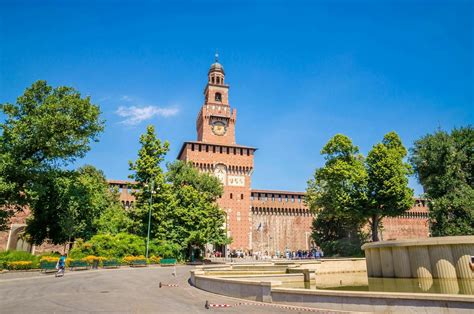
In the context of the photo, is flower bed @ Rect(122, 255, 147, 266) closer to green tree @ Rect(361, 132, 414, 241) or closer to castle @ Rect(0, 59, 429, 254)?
green tree @ Rect(361, 132, 414, 241)

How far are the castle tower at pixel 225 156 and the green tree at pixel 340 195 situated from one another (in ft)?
42.2

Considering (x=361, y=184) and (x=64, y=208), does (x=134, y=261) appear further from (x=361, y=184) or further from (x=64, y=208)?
(x=361, y=184)

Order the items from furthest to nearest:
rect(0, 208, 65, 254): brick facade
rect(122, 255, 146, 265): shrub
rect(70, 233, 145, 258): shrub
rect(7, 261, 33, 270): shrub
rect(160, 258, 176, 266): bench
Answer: rect(0, 208, 65, 254): brick facade < rect(160, 258, 176, 266): bench < rect(70, 233, 145, 258): shrub < rect(122, 255, 146, 265): shrub < rect(7, 261, 33, 270): shrub

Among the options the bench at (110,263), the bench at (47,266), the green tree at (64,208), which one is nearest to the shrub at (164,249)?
the bench at (110,263)

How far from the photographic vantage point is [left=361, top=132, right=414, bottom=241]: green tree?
3309cm

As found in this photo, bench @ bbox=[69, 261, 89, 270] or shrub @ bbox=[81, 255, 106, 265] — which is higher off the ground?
shrub @ bbox=[81, 255, 106, 265]

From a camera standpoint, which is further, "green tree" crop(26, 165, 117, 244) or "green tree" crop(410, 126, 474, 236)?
"green tree" crop(410, 126, 474, 236)

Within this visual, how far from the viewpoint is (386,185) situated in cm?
3300

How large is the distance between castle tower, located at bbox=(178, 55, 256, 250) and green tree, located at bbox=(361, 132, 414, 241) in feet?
71.5

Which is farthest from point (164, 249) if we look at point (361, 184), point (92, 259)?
point (361, 184)

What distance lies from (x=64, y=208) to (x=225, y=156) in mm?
27993

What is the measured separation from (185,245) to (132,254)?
236 inches

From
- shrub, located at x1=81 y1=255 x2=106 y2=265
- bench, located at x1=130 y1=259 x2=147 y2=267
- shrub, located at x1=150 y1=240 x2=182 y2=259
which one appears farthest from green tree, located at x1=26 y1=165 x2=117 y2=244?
bench, located at x1=130 y1=259 x2=147 y2=267

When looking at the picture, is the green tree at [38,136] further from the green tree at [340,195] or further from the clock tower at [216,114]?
the clock tower at [216,114]
